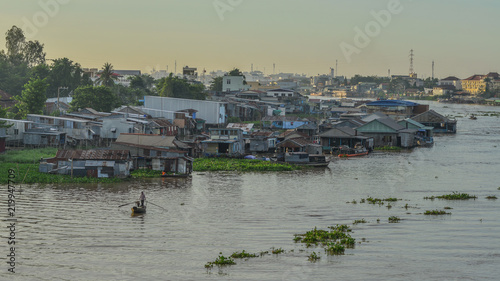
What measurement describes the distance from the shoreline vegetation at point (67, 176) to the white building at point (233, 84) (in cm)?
5219

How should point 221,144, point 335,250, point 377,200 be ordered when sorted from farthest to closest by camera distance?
point 221,144
point 377,200
point 335,250

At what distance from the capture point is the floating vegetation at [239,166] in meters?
33.5

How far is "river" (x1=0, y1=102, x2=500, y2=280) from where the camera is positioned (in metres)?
15.7

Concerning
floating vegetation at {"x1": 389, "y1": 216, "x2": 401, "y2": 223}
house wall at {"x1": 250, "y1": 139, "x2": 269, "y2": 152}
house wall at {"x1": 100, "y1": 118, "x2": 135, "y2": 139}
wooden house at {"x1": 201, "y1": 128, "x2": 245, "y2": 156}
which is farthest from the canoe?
house wall at {"x1": 250, "y1": 139, "x2": 269, "y2": 152}


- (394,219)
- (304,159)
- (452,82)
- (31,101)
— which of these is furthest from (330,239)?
(452,82)

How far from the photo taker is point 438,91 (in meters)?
166

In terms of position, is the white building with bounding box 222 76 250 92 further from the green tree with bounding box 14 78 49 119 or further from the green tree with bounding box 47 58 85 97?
the green tree with bounding box 14 78 49 119

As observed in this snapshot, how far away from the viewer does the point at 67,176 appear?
2775cm

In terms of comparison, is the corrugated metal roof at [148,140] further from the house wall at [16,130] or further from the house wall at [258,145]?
the house wall at [258,145]

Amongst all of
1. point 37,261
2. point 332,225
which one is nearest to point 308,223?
point 332,225

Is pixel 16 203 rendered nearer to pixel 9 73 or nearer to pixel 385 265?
pixel 385 265

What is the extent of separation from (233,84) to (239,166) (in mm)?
55159

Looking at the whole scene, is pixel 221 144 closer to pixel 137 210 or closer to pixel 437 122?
pixel 137 210

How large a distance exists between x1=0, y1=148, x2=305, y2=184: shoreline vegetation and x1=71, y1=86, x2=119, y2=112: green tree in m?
14.0
